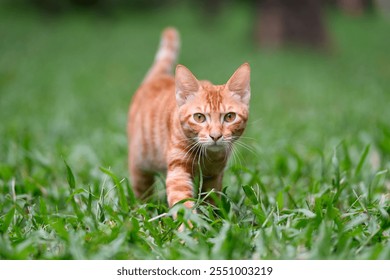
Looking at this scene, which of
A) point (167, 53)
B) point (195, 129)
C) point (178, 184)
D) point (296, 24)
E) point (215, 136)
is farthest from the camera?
point (296, 24)

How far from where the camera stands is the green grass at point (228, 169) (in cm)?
243

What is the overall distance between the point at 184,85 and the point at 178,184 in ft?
1.77

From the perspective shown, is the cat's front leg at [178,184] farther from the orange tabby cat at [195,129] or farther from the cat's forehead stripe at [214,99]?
the cat's forehead stripe at [214,99]

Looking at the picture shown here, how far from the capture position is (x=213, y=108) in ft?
9.21

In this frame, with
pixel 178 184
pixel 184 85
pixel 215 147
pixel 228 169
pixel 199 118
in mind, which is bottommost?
pixel 228 169

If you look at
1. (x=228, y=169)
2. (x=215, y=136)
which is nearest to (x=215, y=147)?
(x=215, y=136)

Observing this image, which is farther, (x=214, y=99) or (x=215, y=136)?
(x=214, y=99)

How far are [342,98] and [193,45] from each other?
19.1ft

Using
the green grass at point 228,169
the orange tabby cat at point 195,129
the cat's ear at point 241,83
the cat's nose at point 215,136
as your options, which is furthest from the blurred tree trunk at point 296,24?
the cat's nose at point 215,136

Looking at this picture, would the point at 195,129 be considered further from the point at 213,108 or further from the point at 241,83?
the point at 241,83

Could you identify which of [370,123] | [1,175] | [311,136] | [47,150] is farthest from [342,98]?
[1,175]
